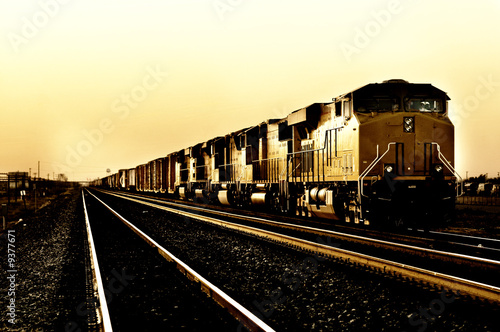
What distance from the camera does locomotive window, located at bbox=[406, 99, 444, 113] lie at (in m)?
12.0

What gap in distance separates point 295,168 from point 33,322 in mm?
12091

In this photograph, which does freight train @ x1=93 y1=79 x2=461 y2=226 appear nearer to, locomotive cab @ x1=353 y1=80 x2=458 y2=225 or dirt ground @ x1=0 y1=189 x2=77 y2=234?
locomotive cab @ x1=353 y1=80 x2=458 y2=225

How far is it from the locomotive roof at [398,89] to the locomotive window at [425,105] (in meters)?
0.17

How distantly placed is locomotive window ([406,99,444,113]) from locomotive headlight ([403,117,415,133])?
0.96ft

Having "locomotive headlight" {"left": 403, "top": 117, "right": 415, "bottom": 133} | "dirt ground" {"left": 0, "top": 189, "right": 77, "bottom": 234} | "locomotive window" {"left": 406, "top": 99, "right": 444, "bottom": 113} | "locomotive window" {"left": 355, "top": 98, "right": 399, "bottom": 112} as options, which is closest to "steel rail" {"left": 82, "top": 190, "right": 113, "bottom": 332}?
"locomotive window" {"left": 355, "top": 98, "right": 399, "bottom": 112}

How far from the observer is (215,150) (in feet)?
91.4

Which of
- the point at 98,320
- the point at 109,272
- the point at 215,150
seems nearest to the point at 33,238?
the point at 109,272

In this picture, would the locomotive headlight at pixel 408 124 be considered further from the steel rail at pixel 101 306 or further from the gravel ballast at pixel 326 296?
the steel rail at pixel 101 306

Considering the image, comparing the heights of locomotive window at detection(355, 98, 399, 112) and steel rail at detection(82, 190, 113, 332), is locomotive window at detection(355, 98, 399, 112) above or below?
above

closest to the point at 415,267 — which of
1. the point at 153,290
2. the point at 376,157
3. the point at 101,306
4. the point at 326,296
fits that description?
the point at 326,296

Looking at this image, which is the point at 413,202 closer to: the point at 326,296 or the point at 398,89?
the point at 398,89

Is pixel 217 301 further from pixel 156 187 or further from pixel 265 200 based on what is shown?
pixel 156 187

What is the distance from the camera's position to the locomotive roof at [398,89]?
39.4ft

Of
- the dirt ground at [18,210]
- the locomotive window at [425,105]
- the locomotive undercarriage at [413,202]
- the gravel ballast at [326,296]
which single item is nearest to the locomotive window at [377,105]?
the locomotive window at [425,105]
